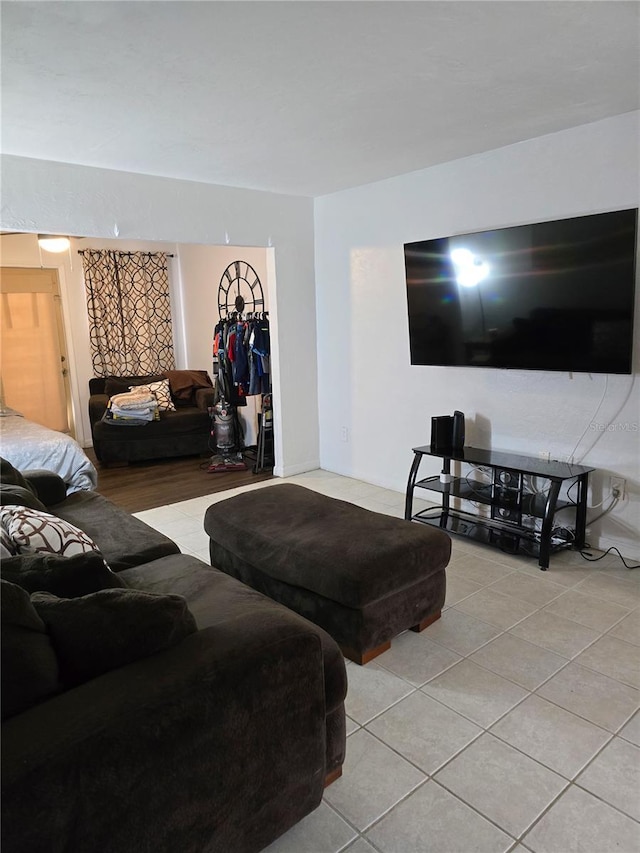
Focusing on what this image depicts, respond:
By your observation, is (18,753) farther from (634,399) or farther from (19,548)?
(634,399)

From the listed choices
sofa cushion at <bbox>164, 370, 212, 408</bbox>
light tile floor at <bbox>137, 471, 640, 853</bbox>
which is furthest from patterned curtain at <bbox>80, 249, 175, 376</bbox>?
light tile floor at <bbox>137, 471, 640, 853</bbox>

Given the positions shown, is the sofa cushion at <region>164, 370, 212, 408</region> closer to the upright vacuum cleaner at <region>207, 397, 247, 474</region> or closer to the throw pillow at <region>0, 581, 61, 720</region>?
the upright vacuum cleaner at <region>207, 397, 247, 474</region>

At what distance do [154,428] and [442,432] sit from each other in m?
3.26

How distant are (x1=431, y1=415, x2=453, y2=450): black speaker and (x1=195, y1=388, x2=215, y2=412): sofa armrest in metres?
3.16

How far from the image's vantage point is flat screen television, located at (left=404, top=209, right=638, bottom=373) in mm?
2996

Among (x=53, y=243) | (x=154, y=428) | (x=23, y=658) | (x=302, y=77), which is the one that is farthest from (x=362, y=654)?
(x=53, y=243)

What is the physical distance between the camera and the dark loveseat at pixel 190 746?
109 centimetres

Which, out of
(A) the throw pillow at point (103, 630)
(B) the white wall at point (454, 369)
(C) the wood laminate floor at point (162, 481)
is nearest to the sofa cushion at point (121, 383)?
(C) the wood laminate floor at point (162, 481)

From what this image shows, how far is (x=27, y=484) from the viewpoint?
117 inches

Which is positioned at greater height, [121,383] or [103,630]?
[121,383]

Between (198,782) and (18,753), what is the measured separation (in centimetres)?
41

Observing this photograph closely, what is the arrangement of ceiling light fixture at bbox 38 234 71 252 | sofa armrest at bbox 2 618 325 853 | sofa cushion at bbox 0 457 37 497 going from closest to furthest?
sofa armrest at bbox 2 618 325 853 < sofa cushion at bbox 0 457 37 497 < ceiling light fixture at bbox 38 234 71 252

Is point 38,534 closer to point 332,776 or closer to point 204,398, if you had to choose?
point 332,776

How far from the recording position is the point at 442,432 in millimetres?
3820
